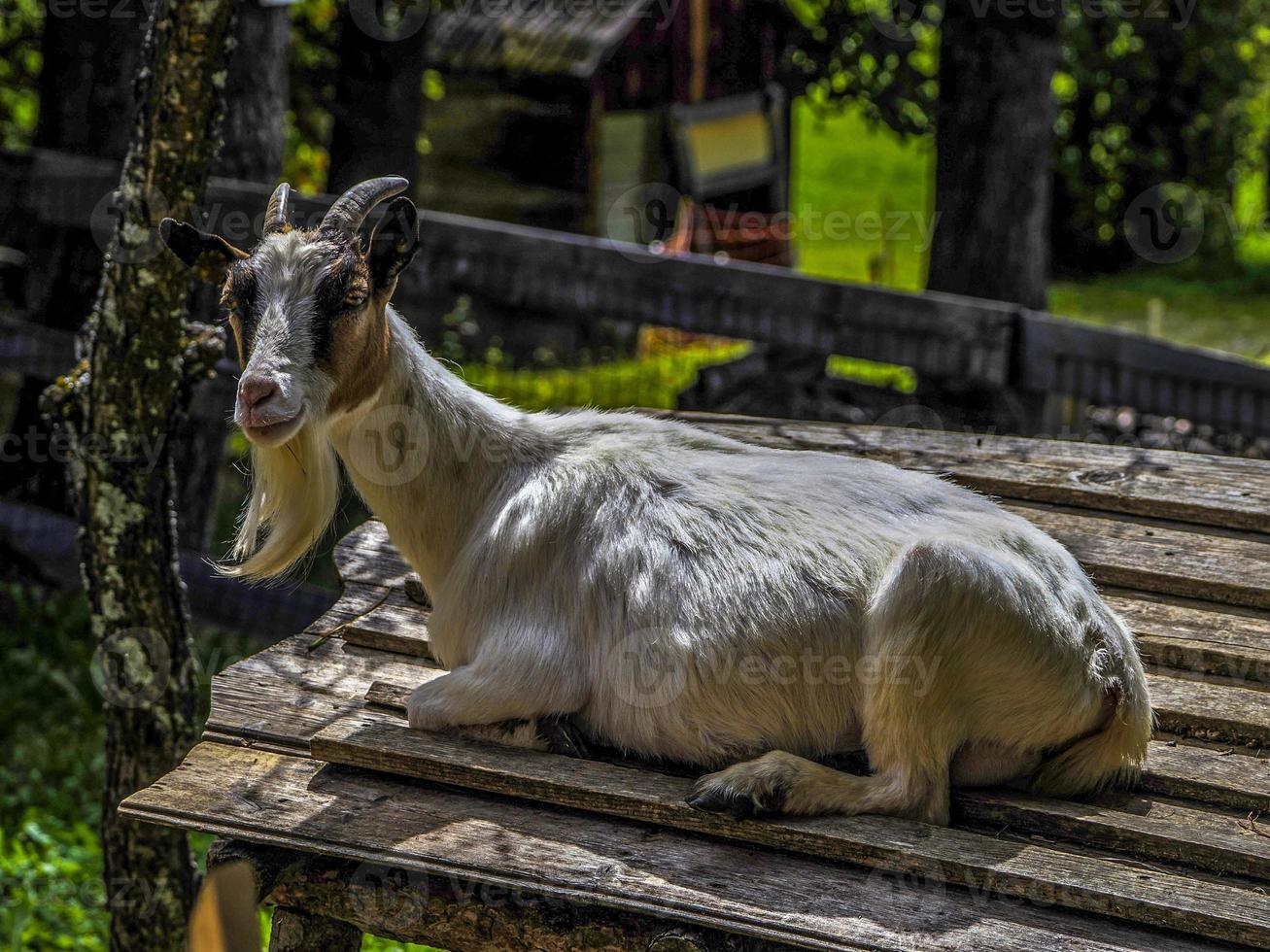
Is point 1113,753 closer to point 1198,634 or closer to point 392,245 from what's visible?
point 1198,634

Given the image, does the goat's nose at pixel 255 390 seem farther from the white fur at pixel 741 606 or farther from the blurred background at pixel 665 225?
the blurred background at pixel 665 225

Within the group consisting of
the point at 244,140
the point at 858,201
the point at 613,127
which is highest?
the point at 613,127

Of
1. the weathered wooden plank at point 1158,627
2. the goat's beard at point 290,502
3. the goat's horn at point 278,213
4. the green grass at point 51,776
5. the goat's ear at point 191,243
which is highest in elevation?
A: the goat's horn at point 278,213

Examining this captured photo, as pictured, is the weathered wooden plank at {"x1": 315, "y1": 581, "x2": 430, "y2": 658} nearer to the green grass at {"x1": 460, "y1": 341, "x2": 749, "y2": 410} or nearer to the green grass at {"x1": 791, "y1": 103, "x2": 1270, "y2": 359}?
the green grass at {"x1": 460, "y1": 341, "x2": 749, "y2": 410}

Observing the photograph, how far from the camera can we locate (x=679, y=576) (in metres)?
3.95

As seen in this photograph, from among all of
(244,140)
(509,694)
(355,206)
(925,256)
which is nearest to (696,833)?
(509,694)

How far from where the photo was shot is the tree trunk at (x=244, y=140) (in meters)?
7.79

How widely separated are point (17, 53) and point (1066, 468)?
1069 cm

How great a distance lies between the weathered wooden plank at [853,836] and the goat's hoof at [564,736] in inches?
2.1

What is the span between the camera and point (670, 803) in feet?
11.8

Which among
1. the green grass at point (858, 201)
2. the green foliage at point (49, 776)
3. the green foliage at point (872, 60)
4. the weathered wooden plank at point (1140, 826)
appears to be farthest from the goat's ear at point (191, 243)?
the green grass at point (858, 201)

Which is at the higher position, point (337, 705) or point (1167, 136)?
point (1167, 136)

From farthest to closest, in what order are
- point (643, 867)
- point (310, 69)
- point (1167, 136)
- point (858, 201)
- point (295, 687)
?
1. point (858, 201)
2. point (1167, 136)
3. point (310, 69)
4. point (295, 687)
5. point (643, 867)

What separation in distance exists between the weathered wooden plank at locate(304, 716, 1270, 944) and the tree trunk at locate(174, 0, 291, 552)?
426cm
